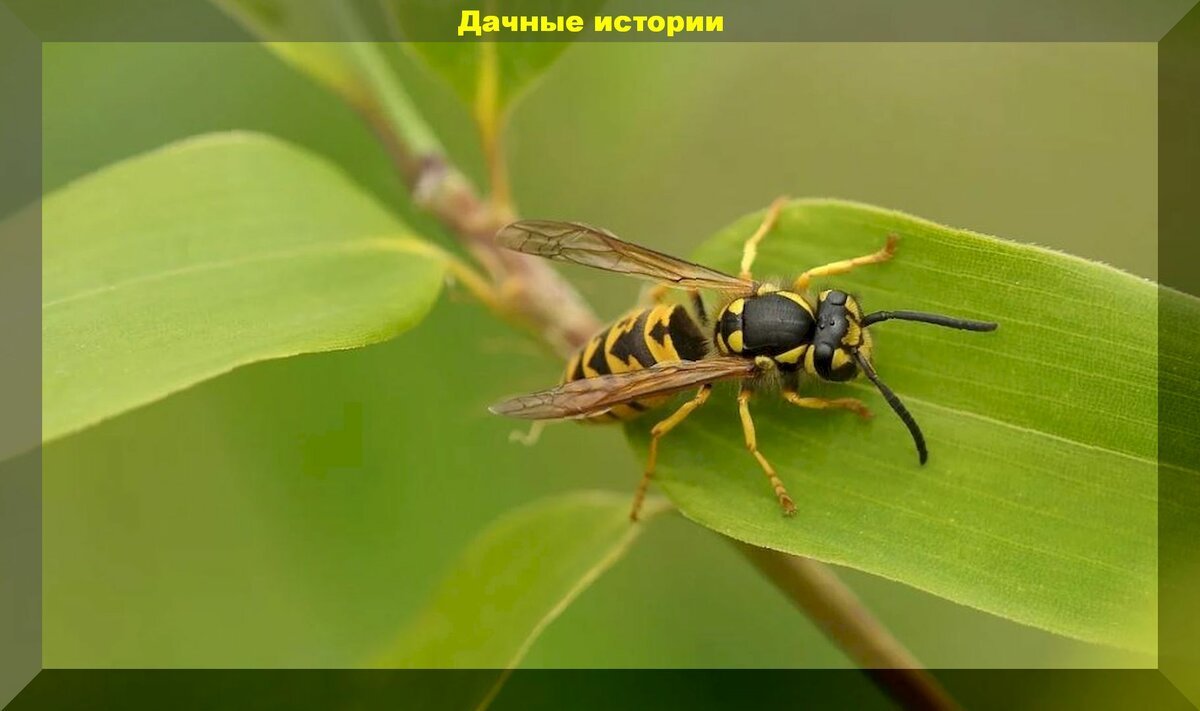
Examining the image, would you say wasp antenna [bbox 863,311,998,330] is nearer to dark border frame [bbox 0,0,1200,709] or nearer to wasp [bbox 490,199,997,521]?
wasp [bbox 490,199,997,521]

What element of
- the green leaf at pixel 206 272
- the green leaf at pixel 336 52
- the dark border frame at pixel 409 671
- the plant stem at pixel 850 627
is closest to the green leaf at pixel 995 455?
the plant stem at pixel 850 627

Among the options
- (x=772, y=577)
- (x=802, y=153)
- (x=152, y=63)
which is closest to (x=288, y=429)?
(x=152, y=63)

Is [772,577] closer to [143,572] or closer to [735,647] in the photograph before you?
[735,647]

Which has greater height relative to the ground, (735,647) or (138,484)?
(138,484)

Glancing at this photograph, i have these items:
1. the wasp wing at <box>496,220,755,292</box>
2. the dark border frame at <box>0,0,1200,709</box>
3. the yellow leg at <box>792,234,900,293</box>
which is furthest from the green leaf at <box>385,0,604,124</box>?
the yellow leg at <box>792,234,900,293</box>

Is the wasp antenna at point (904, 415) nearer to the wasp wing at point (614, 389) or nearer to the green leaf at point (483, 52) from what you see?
the wasp wing at point (614, 389)

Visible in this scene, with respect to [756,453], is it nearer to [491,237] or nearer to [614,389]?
[614,389]
